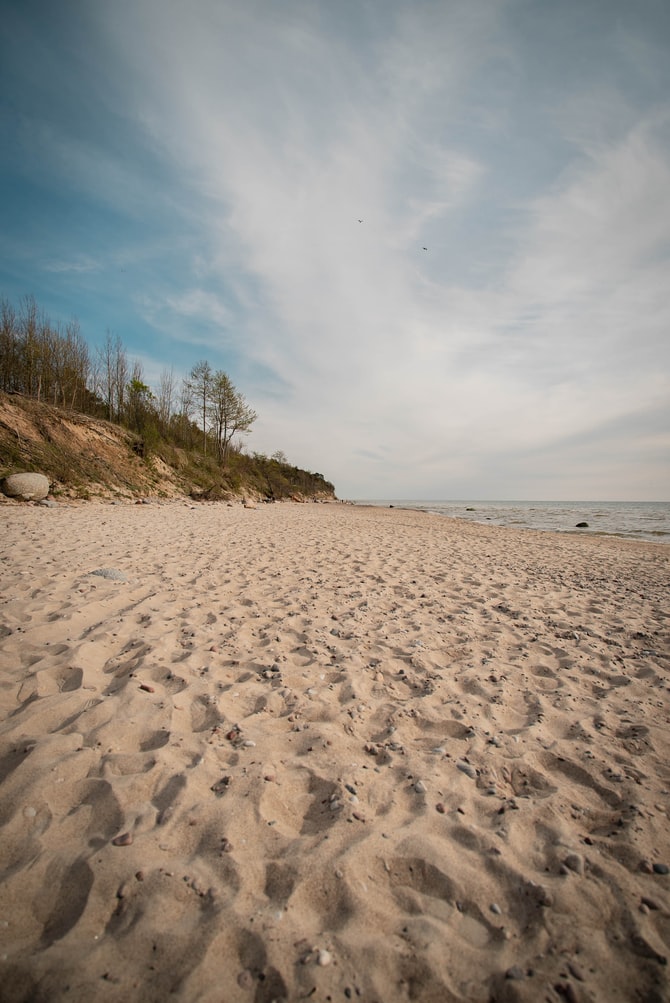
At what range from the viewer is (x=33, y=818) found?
2.00 metres

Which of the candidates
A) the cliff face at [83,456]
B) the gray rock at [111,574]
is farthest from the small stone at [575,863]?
the cliff face at [83,456]

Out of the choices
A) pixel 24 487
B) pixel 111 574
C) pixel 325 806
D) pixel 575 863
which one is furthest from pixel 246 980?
pixel 24 487

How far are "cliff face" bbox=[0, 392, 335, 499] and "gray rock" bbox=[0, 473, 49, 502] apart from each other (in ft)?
4.53

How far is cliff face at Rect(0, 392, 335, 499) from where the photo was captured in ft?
57.4

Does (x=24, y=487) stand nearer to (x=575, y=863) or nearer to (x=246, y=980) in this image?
(x=246, y=980)

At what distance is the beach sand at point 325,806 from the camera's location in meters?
1.49

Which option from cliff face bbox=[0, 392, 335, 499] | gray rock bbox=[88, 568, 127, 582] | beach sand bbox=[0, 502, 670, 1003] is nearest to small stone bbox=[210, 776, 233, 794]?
beach sand bbox=[0, 502, 670, 1003]

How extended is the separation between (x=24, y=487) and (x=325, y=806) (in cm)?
1745

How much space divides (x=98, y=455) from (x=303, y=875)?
24.0 metres

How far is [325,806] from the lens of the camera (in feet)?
7.37

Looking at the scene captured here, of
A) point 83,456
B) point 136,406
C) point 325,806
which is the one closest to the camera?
point 325,806

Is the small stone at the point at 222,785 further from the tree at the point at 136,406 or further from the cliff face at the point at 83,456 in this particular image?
the tree at the point at 136,406

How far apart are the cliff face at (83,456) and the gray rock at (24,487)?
1.38 m

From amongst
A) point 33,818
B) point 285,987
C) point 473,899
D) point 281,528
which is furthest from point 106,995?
point 281,528
